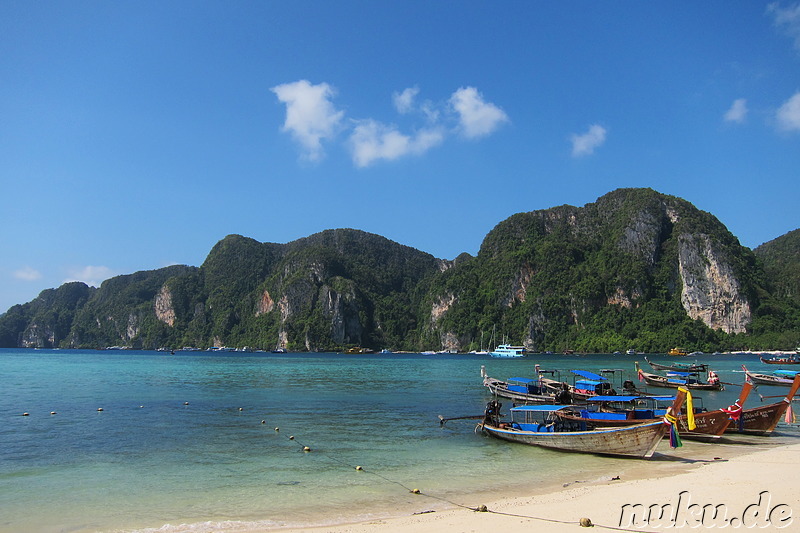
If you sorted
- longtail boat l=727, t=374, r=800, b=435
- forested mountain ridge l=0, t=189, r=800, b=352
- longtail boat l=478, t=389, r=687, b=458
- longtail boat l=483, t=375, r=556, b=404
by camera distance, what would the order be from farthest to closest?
forested mountain ridge l=0, t=189, r=800, b=352, longtail boat l=483, t=375, r=556, b=404, longtail boat l=727, t=374, r=800, b=435, longtail boat l=478, t=389, r=687, b=458

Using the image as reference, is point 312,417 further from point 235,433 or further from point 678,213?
point 678,213

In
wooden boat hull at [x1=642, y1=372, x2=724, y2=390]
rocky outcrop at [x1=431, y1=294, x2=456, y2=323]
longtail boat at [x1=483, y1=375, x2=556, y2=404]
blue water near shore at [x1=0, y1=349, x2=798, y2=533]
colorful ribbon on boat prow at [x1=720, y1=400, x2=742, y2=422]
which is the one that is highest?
rocky outcrop at [x1=431, y1=294, x2=456, y2=323]

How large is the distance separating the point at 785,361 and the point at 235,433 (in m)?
82.1

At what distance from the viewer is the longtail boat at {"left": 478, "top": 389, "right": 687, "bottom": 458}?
57.8ft

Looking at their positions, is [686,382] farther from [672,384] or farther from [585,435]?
[585,435]

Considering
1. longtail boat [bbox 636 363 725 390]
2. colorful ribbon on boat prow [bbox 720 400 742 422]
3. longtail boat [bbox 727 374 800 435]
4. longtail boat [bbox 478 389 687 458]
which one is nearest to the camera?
longtail boat [bbox 478 389 687 458]

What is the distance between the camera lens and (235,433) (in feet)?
76.6

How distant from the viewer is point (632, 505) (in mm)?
11945

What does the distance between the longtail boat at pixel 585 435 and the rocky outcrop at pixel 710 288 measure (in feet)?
463

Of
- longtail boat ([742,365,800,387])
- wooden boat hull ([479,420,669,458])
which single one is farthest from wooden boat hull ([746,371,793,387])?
wooden boat hull ([479,420,669,458])

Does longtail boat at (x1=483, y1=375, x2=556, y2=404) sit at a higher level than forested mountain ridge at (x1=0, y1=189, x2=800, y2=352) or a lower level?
lower

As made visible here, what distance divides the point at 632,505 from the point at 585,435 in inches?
283

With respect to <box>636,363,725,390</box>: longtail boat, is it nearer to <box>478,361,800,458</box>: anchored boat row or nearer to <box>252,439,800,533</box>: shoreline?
<box>478,361,800,458</box>: anchored boat row

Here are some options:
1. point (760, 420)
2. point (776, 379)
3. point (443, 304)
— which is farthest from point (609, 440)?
point (443, 304)
